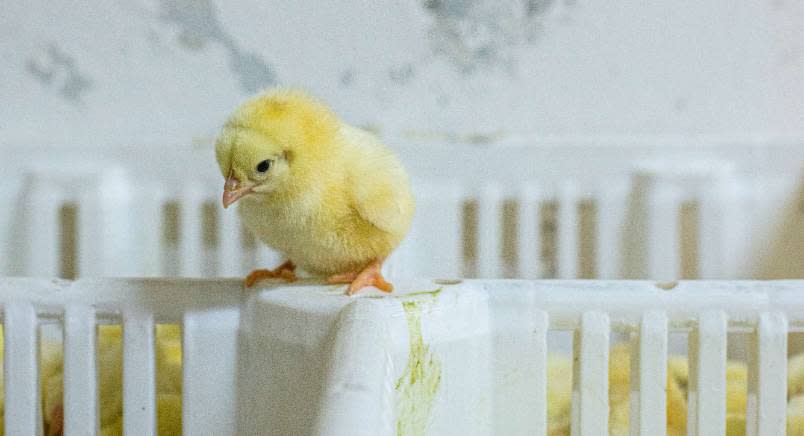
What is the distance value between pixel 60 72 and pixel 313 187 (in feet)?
2.69

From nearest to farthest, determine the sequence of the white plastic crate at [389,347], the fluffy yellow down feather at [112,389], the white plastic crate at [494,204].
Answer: the white plastic crate at [389,347], the fluffy yellow down feather at [112,389], the white plastic crate at [494,204]

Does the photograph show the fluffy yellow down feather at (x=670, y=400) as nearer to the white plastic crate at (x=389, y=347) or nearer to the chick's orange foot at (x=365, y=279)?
the white plastic crate at (x=389, y=347)

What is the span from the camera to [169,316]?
21.4 inches

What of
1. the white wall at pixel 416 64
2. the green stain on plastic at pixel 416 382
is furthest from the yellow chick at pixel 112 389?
the white wall at pixel 416 64

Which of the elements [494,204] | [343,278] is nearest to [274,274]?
[343,278]

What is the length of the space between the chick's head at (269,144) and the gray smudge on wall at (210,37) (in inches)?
27.8

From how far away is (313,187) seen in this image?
52 centimetres

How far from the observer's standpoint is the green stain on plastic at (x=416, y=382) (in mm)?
456

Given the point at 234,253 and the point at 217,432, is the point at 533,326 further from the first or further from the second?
the point at 234,253

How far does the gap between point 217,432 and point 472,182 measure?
69 cm

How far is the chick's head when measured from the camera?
50cm

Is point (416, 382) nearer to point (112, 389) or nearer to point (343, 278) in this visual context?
point (343, 278)

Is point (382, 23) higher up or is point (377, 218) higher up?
point (382, 23)

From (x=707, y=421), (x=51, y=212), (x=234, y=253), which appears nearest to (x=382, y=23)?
(x=234, y=253)
